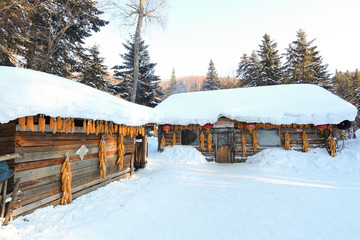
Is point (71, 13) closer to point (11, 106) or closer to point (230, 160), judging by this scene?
point (11, 106)

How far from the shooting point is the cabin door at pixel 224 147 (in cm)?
1219

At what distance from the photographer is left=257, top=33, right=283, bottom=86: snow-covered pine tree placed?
24.0 m

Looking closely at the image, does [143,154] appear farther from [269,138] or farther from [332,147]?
[332,147]

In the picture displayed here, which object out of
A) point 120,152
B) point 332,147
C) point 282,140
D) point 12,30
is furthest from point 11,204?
point 332,147

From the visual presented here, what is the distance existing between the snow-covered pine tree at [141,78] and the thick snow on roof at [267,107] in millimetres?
7624

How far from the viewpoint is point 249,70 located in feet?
90.7

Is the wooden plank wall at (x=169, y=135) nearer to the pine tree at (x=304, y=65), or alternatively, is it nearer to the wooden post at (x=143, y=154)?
the wooden post at (x=143, y=154)

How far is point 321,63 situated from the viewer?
2345 cm

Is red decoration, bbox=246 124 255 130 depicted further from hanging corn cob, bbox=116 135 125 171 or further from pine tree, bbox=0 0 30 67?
pine tree, bbox=0 0 30 67

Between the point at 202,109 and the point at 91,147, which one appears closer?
the point at 91,147

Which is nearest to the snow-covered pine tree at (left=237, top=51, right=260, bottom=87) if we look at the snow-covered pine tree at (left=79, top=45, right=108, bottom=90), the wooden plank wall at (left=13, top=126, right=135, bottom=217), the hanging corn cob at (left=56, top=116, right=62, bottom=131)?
the snow-covered pine tree at (left=79, top=45, right=108, bottom=90)

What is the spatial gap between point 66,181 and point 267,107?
455 inches

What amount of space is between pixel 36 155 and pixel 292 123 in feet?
40.1

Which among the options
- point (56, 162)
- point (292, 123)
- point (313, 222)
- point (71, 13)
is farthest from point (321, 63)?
point (56, 162)
